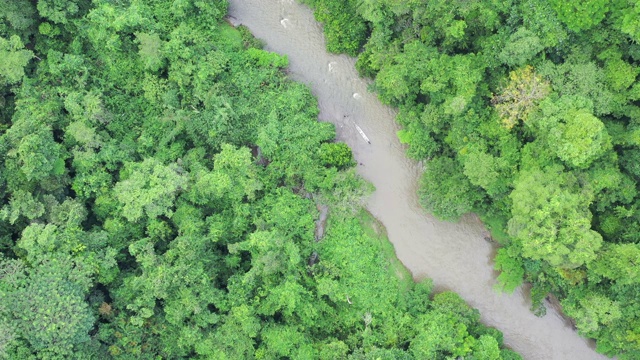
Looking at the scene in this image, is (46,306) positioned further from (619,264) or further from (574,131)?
(619,264)

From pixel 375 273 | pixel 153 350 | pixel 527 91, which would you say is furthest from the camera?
pixel 375 273

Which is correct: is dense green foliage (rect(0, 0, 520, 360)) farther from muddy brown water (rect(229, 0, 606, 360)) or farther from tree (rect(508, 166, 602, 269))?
tree (rect(508, 166, 602, 269))

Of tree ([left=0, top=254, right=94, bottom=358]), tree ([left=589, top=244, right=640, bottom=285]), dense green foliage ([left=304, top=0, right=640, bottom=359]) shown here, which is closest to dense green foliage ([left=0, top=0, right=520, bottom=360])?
tree ([left=0, top=254, right=94, bottom=358])

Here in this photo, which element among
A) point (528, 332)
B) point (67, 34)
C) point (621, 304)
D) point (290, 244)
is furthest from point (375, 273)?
point (67, 34)

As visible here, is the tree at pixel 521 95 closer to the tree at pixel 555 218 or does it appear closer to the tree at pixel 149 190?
the tree at pixel 555 218

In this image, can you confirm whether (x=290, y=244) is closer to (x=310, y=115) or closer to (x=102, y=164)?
(x=310, y=115)

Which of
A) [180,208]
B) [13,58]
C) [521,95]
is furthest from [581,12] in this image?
[13,58]
